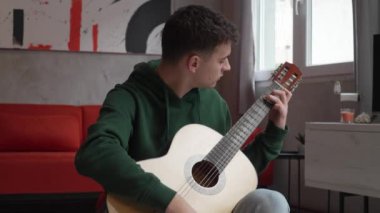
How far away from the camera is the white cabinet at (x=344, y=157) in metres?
1.95

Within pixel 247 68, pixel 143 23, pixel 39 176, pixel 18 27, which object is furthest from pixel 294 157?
pixel 18 27

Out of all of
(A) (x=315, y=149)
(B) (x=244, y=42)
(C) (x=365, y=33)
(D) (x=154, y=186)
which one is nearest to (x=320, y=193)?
(A) (x=315, y=149)

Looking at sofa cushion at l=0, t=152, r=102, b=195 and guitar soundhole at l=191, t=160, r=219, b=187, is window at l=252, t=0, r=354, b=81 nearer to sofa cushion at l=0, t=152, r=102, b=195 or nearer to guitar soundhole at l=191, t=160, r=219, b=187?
sofa cushion at l=0, t=152, r=102, b=195

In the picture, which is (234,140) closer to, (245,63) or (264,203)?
(264,203)

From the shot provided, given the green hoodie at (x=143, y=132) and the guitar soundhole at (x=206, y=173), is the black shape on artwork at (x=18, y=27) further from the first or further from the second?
the guitar soundhole at (x=206, y=173)

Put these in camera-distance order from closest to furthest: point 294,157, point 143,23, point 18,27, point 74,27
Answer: point 294,157 < point 18,27 < point 74,27 < point 143,23

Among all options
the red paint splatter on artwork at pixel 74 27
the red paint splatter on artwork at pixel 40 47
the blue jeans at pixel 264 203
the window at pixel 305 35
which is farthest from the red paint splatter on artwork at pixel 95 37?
the blue jeans at pixel 264 203

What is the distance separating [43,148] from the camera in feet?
10.5

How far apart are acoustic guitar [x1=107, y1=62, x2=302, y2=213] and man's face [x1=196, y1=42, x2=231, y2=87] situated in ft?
0.38

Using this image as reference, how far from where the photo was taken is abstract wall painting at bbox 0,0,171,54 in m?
3.69

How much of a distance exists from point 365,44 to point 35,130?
211 cm

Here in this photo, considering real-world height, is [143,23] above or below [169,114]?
above

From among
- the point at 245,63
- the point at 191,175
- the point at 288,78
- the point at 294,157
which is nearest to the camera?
the point at 191,175

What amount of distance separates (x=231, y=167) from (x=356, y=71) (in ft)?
5.25
